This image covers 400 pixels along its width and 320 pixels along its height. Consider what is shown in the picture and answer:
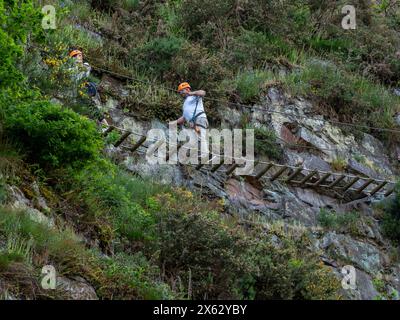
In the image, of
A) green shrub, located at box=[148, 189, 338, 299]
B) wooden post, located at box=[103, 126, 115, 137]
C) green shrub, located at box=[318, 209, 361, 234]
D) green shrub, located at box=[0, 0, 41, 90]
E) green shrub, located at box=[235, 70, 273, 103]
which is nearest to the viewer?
green shrub, located at box=[0, 0, 41, 90]

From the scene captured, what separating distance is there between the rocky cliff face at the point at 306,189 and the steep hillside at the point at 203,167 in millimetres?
36

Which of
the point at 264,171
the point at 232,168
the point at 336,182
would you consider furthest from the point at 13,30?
the point at 336,182

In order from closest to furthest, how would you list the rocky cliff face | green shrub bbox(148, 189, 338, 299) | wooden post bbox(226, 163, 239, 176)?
1. green shrub bbox(148, 189, 338, 299)
2. the rocky cliff face
3. wooden post bbox(226, 163, 239, 176)

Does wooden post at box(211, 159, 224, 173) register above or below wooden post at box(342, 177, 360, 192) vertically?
below

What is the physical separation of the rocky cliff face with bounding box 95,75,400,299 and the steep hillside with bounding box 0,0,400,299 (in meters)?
0.04

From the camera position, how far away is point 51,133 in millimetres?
9508

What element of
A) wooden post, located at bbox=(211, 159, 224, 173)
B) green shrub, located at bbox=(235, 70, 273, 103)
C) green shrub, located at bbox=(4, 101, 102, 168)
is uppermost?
green shrub, located at bbox=(235, 70, 273, 103)

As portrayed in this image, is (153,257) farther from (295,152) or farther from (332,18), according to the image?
(332,18)

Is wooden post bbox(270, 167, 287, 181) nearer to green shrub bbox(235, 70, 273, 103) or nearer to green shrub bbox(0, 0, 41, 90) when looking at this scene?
green shrub bbox(235, 70, 273, 103)

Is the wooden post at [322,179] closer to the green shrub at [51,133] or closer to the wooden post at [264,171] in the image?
the wooden post at [264,171]

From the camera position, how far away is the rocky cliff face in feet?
45.8

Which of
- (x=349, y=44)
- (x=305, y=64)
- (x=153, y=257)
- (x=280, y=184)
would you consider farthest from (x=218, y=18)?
(x=153, y=257)

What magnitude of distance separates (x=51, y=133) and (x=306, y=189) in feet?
24.7

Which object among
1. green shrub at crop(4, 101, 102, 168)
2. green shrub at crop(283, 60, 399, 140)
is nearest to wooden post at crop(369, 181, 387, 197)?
green shrub at crop(283, 60, 399, 140)
